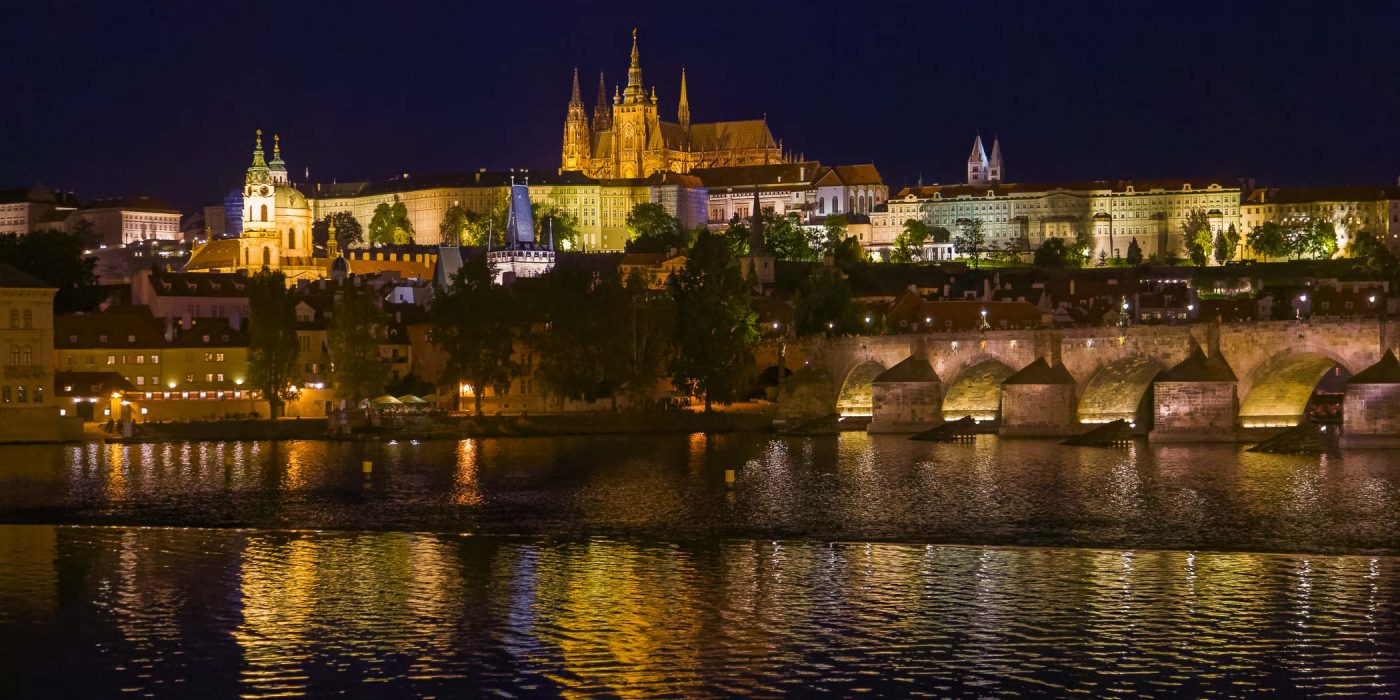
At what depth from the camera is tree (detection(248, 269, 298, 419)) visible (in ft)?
242

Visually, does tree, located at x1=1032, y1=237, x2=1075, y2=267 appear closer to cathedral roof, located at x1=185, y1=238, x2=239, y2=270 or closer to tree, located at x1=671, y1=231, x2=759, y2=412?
cathedral roof, located at x1=185, y1=238, x2=239, y2=270

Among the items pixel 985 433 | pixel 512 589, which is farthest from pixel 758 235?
pixel 512 589

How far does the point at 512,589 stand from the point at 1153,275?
439 feet

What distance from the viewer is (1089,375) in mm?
65312

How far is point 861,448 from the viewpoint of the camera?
64.6 metres

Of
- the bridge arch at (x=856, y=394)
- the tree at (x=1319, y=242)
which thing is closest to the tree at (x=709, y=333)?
the bridge arch at (x=856, y=394)

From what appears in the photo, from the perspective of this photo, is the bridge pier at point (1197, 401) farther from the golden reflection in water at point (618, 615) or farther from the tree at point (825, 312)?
the tree at point (825, 312)

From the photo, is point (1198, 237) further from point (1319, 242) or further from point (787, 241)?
point (787, 241)

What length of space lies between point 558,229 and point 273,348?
113 m

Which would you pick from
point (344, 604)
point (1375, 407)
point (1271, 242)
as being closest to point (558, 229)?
point (1271, 242)

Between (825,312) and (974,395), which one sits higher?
(825,312)

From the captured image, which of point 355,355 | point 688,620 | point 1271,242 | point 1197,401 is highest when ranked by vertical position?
point 1271,242

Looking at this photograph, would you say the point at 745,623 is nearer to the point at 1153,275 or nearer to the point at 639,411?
the point at 639,411

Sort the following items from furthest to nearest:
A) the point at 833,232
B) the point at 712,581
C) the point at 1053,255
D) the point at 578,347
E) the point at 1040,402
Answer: the point at 833,232 → the point at 1053,255 → the point at 578,347 → the point at 1040,402 → the point at 712,581
